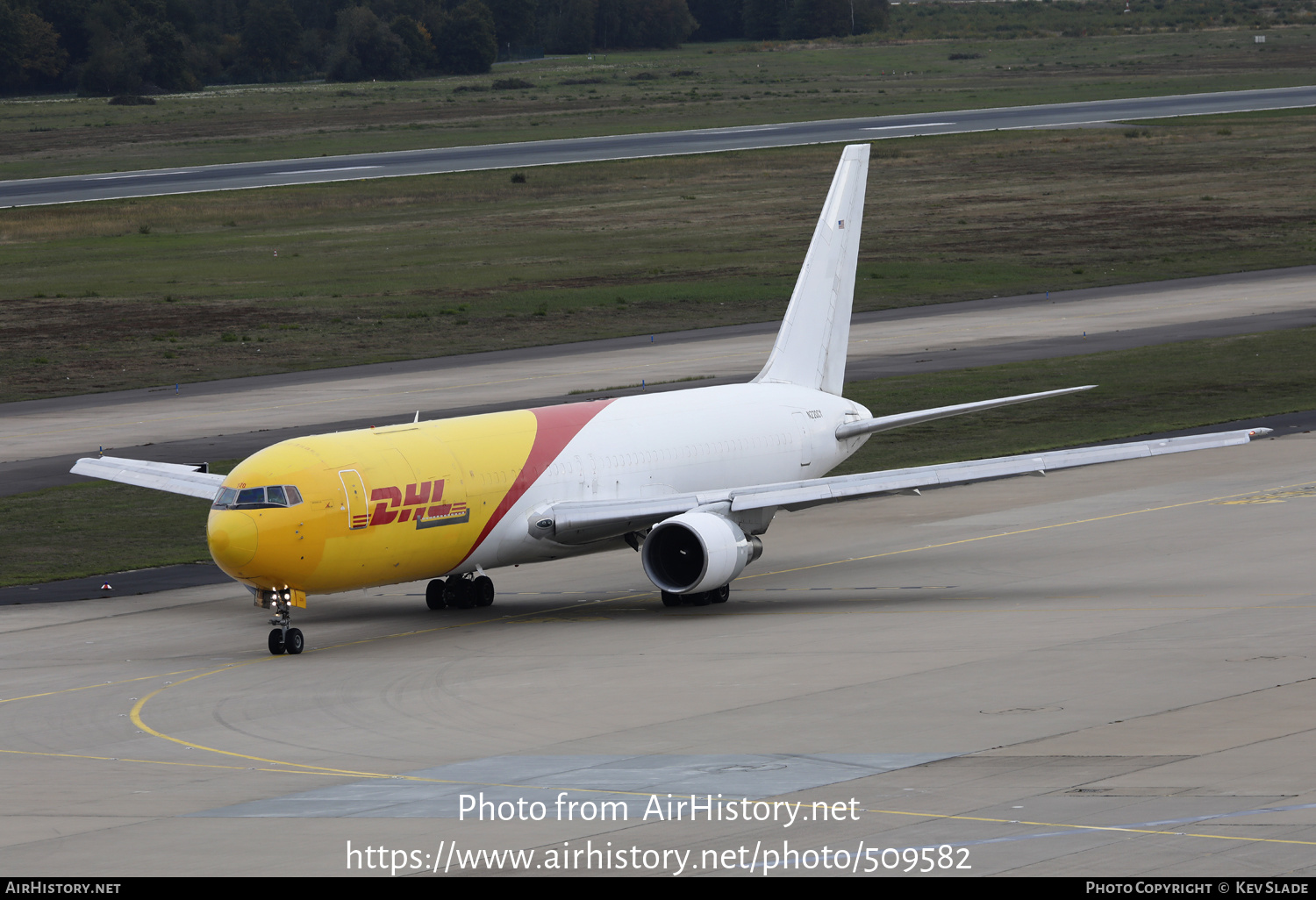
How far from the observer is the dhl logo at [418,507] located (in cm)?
3316

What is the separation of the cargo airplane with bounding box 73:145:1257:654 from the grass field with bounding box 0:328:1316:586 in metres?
4.12

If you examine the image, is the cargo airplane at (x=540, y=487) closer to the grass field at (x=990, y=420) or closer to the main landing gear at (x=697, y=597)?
the main landing gear at (x=697, y=597)

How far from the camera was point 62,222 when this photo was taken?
11625cm

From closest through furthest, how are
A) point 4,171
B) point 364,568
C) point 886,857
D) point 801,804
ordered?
point 886,857 → point 801,804 → point 364,568 → point 4,171

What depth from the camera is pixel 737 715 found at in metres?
26.6

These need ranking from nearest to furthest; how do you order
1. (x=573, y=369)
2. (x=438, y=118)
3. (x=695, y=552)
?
1. (x=695, y=552)
2. (x=573, y=369)
3. (x=438, y=118)

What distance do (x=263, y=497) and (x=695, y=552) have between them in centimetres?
872

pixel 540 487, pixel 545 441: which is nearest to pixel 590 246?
pixel 545 441

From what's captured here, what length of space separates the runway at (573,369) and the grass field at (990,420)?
2563 mm

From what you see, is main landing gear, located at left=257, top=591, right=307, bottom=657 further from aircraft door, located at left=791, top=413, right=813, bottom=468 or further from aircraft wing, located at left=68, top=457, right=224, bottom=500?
aircraft door, located at left=791, top=413, right=813, bottom=468

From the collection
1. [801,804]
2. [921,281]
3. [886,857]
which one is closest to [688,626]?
[801,804]

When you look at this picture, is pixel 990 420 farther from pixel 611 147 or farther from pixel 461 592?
pixel 611 147

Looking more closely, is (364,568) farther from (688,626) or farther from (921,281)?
(921,281)

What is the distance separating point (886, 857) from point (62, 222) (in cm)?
10786
